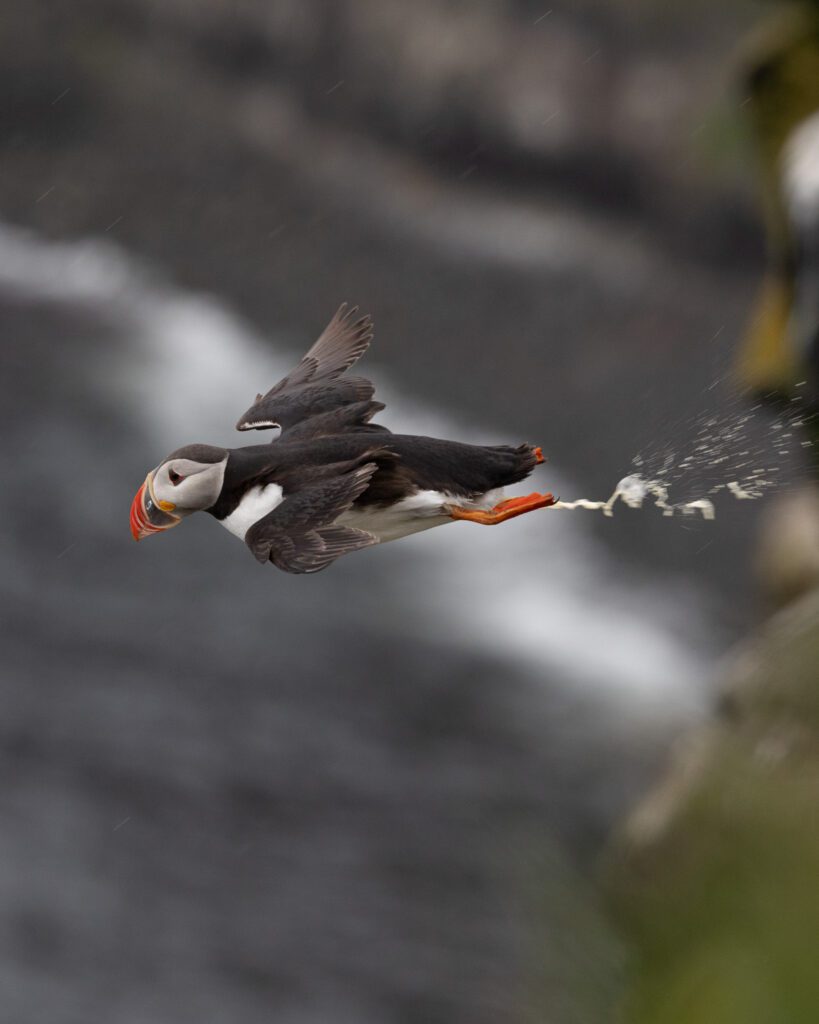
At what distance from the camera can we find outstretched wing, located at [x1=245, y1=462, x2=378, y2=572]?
101 cm

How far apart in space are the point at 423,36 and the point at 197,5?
1.16 m

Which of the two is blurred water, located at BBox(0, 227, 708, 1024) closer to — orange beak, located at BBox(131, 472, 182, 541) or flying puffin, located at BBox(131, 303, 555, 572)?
flying puffin, located at BBox(131, 303, 555, 572)

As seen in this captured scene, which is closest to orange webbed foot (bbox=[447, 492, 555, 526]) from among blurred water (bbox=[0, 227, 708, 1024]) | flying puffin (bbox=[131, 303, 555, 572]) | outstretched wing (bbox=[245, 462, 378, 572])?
flying puffin (bbox=[131, 303, 555, 572])

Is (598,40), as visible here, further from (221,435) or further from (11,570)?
(11,570)

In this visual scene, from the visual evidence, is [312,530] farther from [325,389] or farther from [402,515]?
[325,389]

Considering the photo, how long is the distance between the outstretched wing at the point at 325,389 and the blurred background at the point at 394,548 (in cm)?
29

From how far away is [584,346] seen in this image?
17.1 ft

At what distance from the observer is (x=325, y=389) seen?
1331mm

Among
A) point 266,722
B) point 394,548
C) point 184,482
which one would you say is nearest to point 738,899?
point 184,482

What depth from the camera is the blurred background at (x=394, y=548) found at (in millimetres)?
3215

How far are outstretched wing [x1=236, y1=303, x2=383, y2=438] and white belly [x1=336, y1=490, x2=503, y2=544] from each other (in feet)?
0.34

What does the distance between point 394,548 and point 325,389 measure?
11.9ft

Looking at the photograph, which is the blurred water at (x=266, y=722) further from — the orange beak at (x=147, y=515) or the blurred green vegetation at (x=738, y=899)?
the orange beak at (x=147, y=515)

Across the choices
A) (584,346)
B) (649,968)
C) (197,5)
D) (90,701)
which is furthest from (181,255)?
(649,968)
